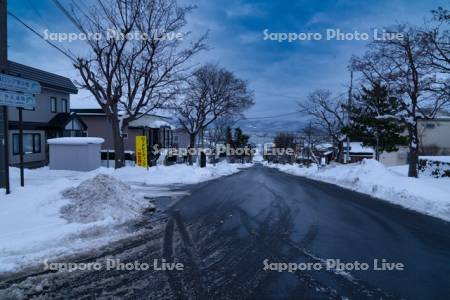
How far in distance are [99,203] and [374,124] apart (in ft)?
76.0

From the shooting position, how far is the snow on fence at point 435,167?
18203 millimetres

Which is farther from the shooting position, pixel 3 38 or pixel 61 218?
pixel 3 38

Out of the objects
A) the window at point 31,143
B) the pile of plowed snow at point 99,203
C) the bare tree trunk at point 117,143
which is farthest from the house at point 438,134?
the pile of plowed snow at point 99,203

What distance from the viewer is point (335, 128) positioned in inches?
1569

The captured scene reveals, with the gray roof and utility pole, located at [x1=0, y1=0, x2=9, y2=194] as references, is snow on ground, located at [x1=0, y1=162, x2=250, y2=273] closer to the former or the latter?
utility pole, located at [x1=0, y1=0, x2=9, y2=194]

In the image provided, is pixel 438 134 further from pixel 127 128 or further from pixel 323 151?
pixel 127 128

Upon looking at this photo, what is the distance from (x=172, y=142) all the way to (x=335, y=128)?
74.9 ft

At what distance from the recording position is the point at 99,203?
7.75 metres

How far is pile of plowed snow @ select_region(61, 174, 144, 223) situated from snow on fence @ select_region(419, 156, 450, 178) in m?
16.7

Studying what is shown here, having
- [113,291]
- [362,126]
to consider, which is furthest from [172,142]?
[113,291]

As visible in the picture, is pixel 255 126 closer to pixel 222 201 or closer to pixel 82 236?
pixel 222 201

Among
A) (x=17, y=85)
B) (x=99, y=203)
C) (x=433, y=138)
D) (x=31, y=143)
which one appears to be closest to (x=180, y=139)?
(x=31, y=143)

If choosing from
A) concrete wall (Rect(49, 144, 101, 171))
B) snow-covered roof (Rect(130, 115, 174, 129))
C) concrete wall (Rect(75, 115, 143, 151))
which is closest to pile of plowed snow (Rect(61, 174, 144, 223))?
concrete wall (Rect(49, 144, 101, 171))

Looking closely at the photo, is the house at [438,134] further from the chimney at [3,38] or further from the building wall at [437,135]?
the chimney at [3,38]
